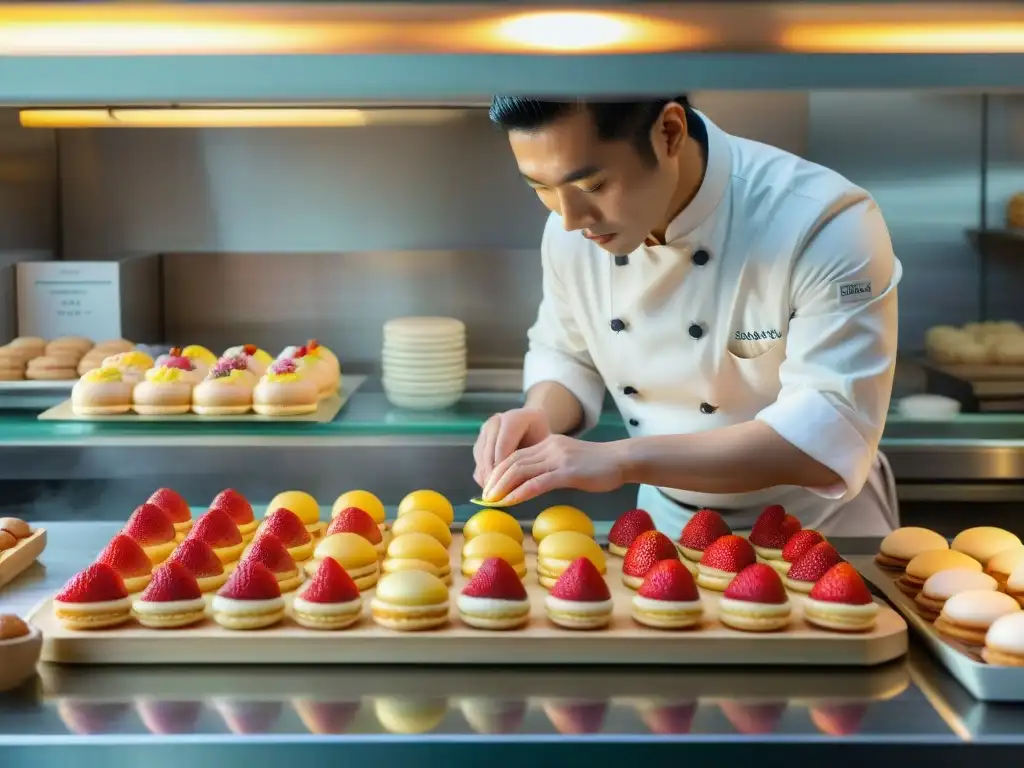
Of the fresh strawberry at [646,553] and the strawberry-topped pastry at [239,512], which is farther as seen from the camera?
the strawberry-topped pastry at [239,512]

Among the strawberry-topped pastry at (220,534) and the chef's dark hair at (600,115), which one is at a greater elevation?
the chef's dark hair at (600,115)

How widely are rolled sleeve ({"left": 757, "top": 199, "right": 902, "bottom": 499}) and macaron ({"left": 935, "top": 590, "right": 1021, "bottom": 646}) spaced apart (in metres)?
0.45

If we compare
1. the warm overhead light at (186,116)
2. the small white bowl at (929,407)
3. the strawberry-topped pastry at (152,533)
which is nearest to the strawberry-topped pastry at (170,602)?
the strawberry-topped pastry at (152,533)

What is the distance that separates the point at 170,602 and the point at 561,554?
0.56 meters

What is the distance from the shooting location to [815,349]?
82.4 inches

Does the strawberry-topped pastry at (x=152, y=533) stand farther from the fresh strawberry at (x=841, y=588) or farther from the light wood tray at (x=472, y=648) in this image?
the fresh strawberry at (x=841, y=588)

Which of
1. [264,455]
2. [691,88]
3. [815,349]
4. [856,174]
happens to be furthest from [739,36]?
[856,174]

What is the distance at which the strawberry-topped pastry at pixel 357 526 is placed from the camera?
191cm

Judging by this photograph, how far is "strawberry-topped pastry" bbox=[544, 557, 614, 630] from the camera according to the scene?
5.30 feet

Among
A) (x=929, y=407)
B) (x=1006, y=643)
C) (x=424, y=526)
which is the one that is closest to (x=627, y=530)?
(x=424, y=526)

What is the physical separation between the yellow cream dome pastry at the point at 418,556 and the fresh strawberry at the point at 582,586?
227 millimetres

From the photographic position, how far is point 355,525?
75.5 inches

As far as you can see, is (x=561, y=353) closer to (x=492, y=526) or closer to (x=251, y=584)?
(x=492, y=526)

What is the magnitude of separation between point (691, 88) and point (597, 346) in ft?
4.13
